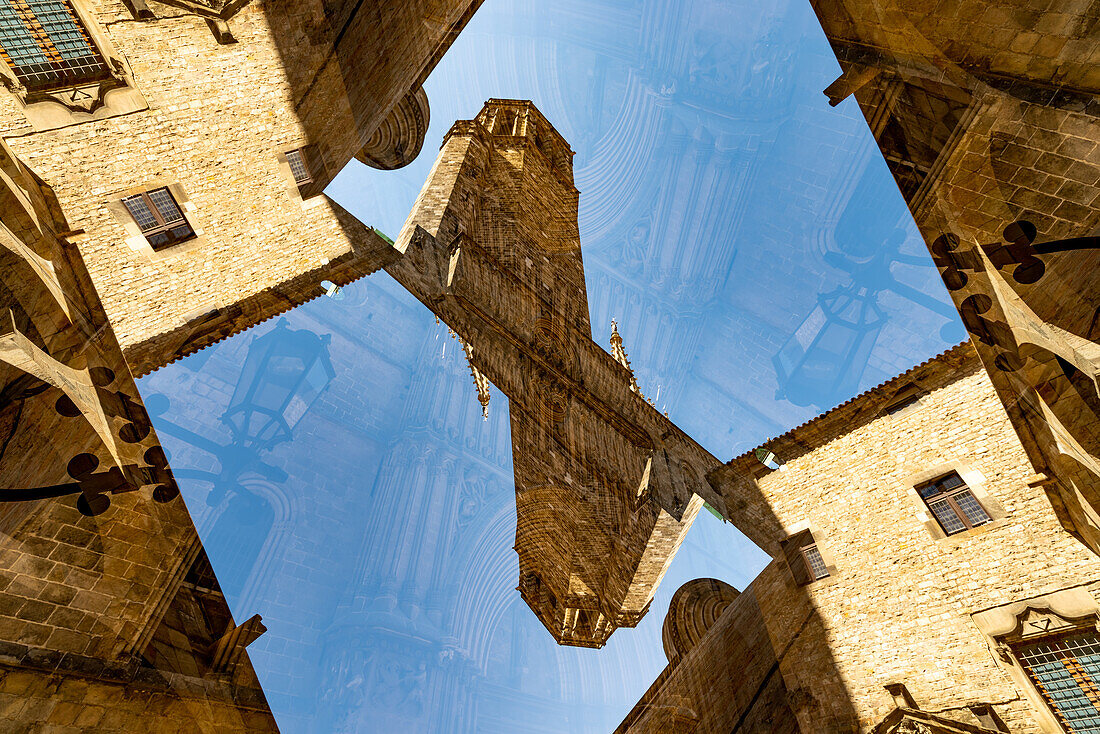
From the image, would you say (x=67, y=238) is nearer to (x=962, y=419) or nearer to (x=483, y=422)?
(x=962, y=419)

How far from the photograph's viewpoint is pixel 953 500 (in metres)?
7.58

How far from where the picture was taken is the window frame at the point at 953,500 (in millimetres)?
7316

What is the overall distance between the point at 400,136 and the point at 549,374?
6.62m

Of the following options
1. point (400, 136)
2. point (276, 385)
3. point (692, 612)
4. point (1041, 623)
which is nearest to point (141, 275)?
point (400, 136)

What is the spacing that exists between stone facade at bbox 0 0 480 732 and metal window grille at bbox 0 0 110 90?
3 cm

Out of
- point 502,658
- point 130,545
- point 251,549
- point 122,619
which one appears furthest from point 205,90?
point 502,658

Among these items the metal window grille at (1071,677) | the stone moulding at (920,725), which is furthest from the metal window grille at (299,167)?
the metal window grille at (1071,677)

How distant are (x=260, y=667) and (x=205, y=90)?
2454 cm

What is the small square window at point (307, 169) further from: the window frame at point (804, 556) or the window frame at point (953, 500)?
the window frame at point (953, 500)

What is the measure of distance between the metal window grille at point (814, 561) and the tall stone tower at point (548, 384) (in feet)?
5.85

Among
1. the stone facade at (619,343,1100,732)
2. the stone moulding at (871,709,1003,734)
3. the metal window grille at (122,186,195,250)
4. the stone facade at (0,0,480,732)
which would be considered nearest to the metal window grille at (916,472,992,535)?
the stone facade at (619,343,1100,732)

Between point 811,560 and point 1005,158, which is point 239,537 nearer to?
point 811,560

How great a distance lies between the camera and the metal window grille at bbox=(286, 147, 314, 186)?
21.5 feet

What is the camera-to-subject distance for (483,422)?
93.7 feet
